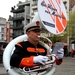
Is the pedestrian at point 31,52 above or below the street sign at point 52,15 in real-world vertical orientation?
below

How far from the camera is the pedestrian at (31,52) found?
3180mm

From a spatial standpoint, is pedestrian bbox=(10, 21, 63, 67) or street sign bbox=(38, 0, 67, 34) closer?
pedestrian bbox=(10, 21, 63, 67)

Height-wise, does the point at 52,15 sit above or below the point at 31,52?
above

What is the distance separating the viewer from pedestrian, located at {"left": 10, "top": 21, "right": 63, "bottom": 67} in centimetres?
318

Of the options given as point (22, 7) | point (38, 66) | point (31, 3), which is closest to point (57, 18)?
point (38, 66)

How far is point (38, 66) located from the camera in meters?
3.25

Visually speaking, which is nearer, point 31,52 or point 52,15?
point 31,52

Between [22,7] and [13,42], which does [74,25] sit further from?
[13,42]

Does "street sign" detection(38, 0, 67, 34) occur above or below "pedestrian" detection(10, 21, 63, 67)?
above

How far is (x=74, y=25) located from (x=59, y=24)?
150 feet

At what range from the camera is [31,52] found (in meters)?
3.38

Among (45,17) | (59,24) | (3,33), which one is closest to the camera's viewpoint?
(45,17)

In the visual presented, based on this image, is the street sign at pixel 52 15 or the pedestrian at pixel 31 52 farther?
the street sign at pixel 52 15

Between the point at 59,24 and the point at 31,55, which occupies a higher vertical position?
the point at 59,24
